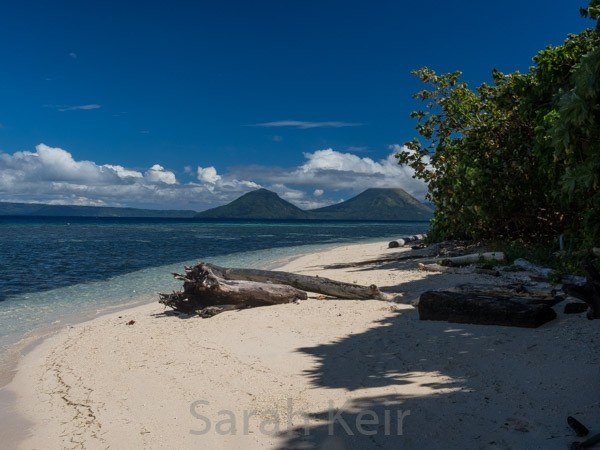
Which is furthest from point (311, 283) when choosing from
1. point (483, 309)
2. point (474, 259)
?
point (474, 259)

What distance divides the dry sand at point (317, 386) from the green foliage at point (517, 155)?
4.72 metres

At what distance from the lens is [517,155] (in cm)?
2098

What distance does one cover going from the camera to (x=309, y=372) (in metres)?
7.36

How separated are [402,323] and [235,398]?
14.7ft

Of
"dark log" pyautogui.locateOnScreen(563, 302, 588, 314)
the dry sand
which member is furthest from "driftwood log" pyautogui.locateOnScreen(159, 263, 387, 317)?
"dark log" pyautogui.locateOnScreen(563, 302, 588, 314)

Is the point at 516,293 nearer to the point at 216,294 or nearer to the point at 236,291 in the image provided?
the point at 236,291

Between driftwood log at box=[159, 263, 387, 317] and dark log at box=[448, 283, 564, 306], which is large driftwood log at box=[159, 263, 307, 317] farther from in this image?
dark log at box=[448, 283, 564, 306]

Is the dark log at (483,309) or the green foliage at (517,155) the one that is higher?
the green foliage at (517,155)

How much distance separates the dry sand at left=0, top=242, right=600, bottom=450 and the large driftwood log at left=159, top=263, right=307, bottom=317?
66.1 inches

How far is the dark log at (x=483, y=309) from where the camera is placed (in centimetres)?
845

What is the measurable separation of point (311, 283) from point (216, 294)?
286 cm

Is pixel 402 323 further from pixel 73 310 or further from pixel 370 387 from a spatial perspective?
pixel 73 310

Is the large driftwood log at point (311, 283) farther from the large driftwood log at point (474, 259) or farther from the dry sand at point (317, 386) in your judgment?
the large driftwood log at point (474, 259)

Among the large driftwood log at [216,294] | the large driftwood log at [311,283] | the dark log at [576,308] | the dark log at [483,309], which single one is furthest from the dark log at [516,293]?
the large driftwood log at [216,294]
